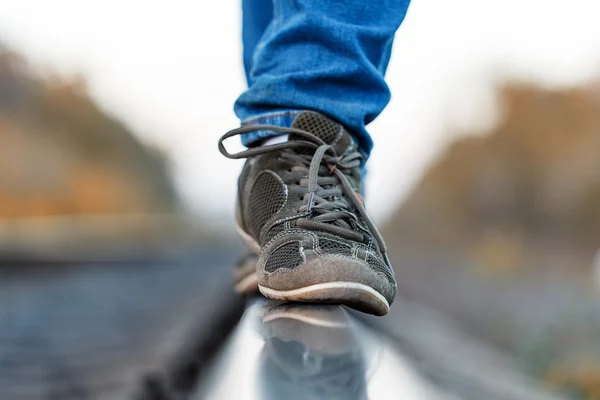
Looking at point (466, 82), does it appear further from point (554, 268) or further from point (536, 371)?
point (536, 371)

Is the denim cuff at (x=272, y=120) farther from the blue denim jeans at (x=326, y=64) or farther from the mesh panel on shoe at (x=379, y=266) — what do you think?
the mesh panel on shoe at (x=379, y=266)

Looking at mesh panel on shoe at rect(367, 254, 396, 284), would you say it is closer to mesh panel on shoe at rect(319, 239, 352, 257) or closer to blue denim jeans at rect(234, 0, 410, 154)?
mesh panel on shoe at rect(319, 239, 352, 257)

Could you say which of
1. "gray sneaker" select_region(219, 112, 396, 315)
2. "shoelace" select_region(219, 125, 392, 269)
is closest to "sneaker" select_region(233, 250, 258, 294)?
"gray sneaker" select_region(219, 112, 396, 315)

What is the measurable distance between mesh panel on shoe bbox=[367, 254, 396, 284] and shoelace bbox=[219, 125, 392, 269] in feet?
0.14

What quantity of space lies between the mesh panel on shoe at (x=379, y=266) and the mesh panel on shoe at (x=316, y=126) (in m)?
0.23

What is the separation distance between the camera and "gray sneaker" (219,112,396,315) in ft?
2.32

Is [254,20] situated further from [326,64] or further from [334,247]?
[334,247]

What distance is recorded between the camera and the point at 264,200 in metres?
0.89

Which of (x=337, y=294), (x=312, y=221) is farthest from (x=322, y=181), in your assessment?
(x=337, y=294)

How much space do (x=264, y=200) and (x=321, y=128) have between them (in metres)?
0.14

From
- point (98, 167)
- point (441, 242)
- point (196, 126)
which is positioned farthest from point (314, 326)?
point (441, 242)

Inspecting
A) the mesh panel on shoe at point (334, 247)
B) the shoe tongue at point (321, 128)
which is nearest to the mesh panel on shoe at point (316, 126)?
the shoe tongue at point (321, 128)

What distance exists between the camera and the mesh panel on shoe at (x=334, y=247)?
74cm

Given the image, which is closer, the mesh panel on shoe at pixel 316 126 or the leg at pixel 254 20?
the mesh panel on shoe at pixel 316 126
